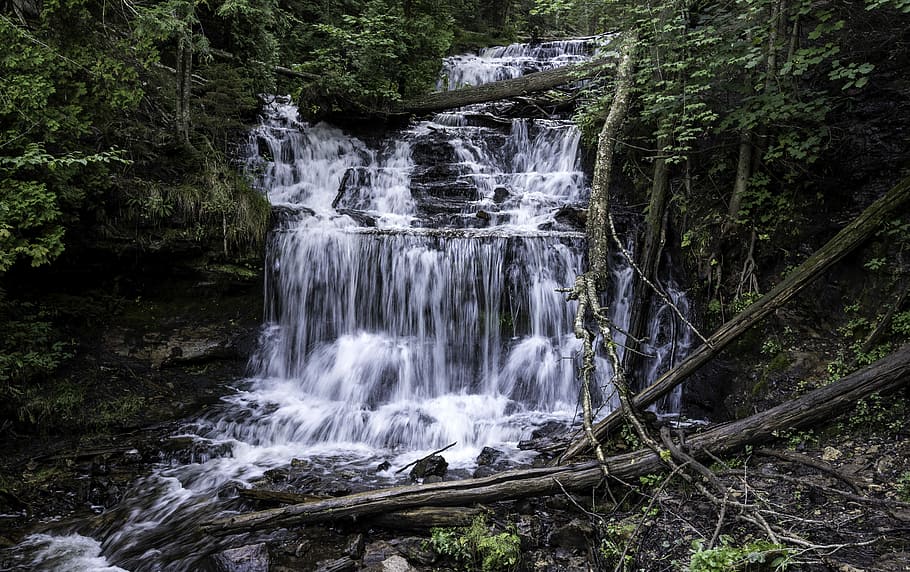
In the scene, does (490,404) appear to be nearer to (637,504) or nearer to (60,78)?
(637,504)

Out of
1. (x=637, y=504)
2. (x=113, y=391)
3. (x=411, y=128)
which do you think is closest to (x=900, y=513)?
(x=637, y=504)

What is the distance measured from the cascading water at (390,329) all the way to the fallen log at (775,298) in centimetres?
94

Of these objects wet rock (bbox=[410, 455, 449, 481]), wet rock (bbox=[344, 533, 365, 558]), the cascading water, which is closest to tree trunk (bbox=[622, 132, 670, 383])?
the cascading water

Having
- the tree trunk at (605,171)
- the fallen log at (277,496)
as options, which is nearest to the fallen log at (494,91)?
the tree trunk at (605,171)

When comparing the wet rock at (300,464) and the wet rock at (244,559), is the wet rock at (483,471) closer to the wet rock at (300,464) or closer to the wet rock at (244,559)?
the wet rock at (300,464)

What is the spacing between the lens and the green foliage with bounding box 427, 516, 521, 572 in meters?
4.07

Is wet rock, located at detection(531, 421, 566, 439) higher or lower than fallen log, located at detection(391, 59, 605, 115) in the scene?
lower

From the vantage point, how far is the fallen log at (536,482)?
4555 mm

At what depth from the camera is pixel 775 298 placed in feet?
18.2

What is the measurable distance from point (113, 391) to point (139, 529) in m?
3.04

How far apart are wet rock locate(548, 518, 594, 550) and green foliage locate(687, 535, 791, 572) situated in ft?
3.69

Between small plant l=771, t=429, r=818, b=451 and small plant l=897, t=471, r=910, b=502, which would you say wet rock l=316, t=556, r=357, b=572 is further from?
small plant l=897, t=471, r=910, b=502

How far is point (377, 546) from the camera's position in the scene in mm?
4480

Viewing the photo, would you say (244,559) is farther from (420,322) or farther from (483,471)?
(420,322)
